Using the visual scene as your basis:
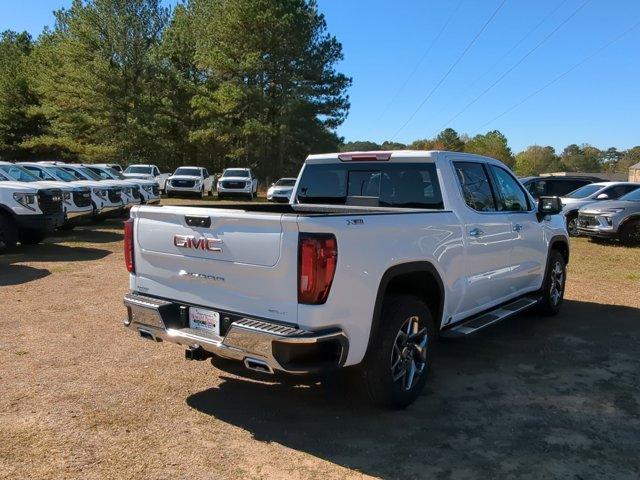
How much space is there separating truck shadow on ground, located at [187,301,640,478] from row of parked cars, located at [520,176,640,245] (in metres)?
9.17

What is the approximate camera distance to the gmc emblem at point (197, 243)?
3.79m

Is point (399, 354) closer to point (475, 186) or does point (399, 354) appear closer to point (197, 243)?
point (197, 243)

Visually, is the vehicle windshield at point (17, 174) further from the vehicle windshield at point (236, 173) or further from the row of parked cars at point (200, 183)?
the vehicle windshield at point (236, 173)

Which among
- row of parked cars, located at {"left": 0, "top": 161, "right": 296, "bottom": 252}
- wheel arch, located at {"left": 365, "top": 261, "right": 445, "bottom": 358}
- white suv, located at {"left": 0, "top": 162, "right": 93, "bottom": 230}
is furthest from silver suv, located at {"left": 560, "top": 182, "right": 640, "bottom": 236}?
white suv, located at {"left": 0, "top": 162, "right": 93, "bottom": 230}

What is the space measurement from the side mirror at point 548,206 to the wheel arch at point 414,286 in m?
2.53

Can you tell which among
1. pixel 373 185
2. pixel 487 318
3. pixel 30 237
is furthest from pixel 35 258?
pixel 487 318

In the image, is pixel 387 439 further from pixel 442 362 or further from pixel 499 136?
pixel 499 136

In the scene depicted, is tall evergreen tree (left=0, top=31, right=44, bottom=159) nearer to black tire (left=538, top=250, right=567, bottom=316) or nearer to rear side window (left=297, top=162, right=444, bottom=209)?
rear side window (left=297, top=162, right=444, bottom=209)

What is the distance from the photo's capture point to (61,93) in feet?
128

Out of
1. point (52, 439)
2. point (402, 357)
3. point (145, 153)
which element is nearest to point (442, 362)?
point (402, 357)

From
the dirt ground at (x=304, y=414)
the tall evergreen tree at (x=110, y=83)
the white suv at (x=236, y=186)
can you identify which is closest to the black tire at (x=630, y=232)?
the dirt ground at (x=304, y=414)

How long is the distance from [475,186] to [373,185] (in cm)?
97

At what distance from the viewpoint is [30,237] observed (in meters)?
12.1

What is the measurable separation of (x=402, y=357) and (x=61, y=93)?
134 feet
